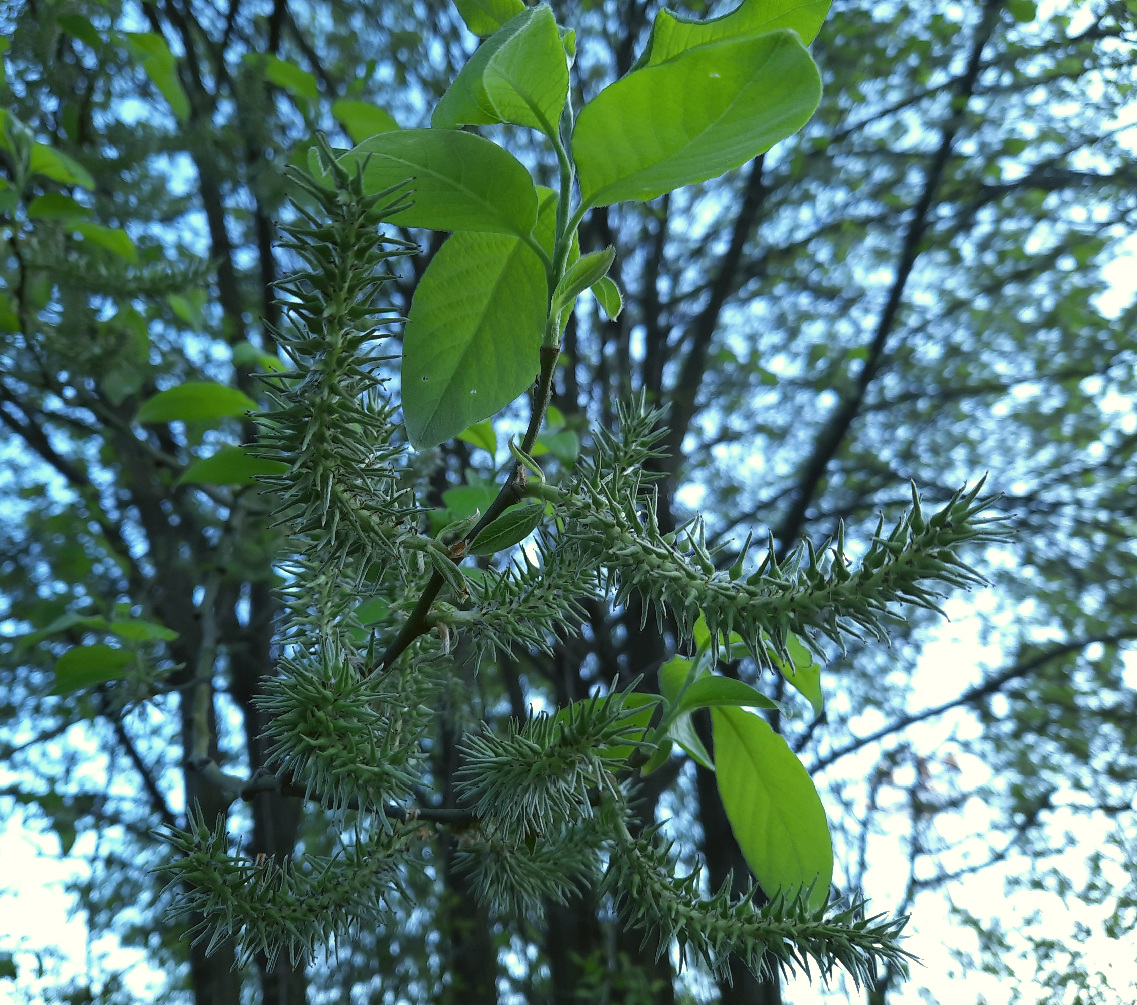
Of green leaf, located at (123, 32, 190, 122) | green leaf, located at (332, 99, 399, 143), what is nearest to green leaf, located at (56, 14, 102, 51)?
green leaf, located at (123, 32, 190, 122)

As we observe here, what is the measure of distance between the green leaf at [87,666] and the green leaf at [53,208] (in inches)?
27.4

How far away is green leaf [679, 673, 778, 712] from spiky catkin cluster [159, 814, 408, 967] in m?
0.21

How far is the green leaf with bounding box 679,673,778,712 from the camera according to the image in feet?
1.83

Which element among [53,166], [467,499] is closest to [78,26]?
[53,166]

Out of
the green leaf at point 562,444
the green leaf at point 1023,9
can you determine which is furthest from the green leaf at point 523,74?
the green leaf at point 1023,9

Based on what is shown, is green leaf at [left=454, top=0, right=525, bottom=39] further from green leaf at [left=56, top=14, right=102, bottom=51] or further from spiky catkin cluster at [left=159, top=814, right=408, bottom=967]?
green leaf at [left=56, top=14, right=102, bottom=51]

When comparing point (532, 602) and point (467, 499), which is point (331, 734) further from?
point (467, 499)

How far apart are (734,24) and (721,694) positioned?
0.39m

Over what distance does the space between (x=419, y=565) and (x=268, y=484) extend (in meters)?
0.11

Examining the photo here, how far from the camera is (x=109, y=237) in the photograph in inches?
57.3

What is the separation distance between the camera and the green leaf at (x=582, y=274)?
483mm

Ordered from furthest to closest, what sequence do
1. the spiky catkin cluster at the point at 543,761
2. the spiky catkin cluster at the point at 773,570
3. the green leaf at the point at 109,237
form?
1. the green leaf at the point at 109,237
2. the spiky catkin cluster at the point at 543,761
3. the spiky catkin cluster at the point at 773,570

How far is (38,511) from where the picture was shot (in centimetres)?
348

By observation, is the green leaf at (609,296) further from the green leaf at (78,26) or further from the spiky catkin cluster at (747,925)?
the green leaf at (78,26)
